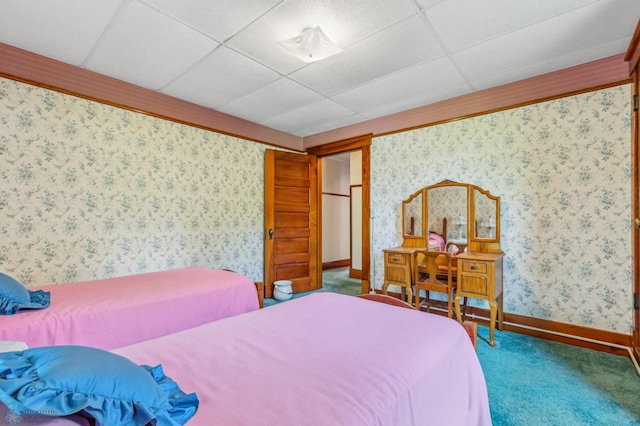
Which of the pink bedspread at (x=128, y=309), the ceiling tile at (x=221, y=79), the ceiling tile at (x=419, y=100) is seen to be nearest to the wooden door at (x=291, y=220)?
the ceiling tile at (x=221, y=79)

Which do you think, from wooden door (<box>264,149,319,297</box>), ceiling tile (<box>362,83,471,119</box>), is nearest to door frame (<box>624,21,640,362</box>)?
ceiling tile (<box>362,83,471,119</box>)

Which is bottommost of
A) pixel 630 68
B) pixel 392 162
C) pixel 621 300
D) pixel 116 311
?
pixel 621 300

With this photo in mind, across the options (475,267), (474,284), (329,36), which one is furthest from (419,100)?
(474,284)

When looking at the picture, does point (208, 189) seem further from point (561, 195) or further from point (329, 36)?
point (561, 195)

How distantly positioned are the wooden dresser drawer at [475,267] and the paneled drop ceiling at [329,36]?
1.83 metres

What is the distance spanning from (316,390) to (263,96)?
317cm

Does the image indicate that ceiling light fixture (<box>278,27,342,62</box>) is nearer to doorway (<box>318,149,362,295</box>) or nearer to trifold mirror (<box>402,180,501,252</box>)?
trifold mirror (<box>402,180,501,252</box>)

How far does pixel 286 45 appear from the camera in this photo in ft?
7.64

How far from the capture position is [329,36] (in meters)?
2.29

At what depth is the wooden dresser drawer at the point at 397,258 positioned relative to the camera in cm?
338

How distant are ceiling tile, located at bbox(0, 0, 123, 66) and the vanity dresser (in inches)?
131

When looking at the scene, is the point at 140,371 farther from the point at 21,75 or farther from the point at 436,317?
the point at 21,75

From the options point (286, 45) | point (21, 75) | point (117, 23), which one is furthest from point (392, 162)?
point (21, 75)

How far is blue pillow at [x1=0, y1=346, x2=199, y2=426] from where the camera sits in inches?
24.9
